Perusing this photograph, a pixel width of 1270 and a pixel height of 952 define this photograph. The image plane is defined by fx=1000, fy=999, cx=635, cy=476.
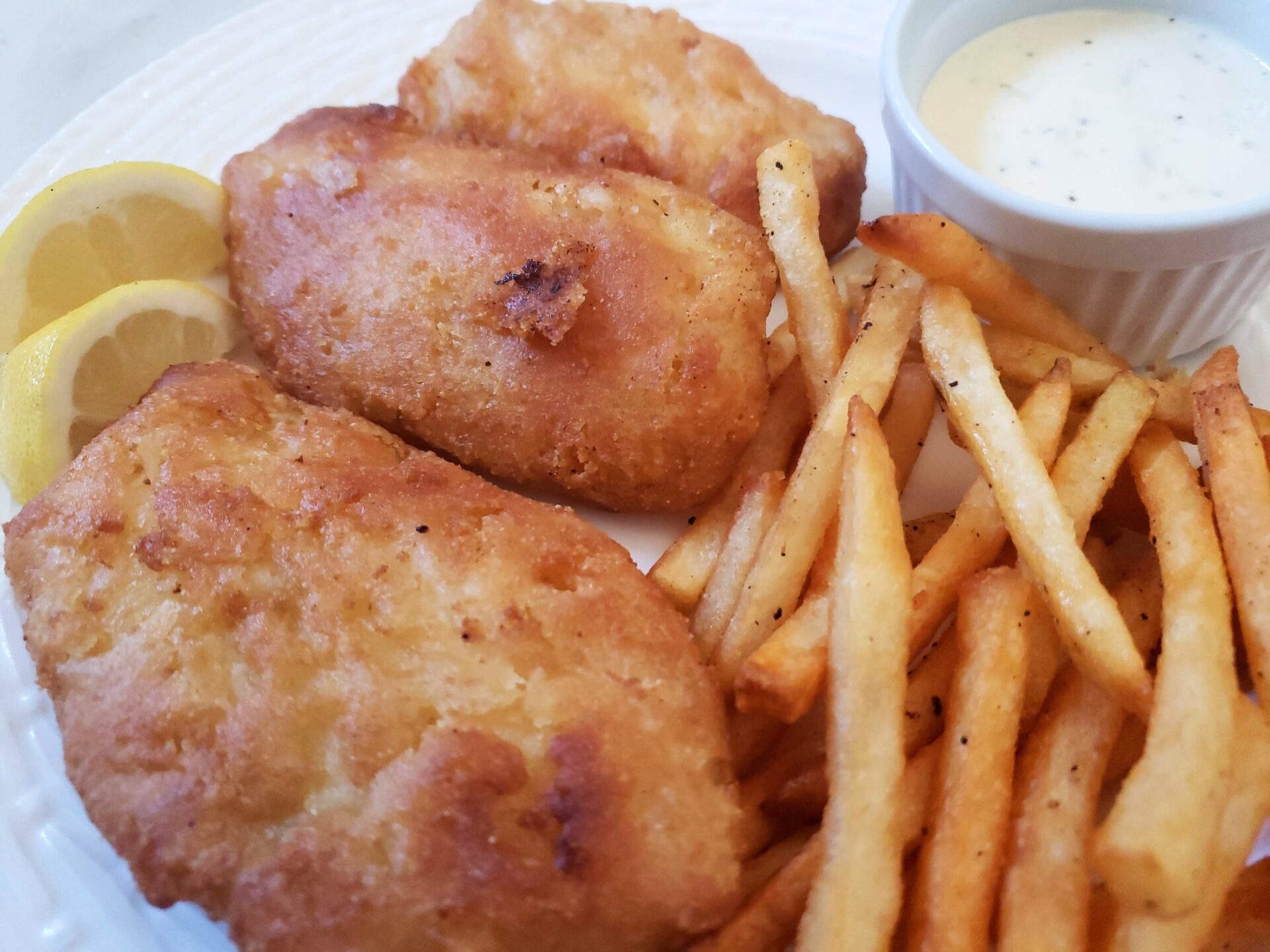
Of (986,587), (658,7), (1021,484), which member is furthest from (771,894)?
(658,7)

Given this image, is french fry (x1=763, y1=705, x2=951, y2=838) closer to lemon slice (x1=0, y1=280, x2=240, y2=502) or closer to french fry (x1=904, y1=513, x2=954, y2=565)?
french fry (x1=904, y1=513, x2=954, y2=565)

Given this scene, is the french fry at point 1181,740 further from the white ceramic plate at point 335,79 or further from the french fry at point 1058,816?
the white ceramic plate at point 335,79

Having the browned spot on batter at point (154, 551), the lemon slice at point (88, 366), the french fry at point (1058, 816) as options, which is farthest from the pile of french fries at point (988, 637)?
the lemon slice at point (88, 366)

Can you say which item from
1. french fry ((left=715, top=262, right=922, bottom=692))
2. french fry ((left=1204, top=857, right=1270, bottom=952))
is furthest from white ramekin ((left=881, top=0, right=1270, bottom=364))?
french fry ((left=1204, top=857, right=1270, bottom=952))

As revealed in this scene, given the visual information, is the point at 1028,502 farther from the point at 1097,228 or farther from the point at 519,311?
the point at 519,311

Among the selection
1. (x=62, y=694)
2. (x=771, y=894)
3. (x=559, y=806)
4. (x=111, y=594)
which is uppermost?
(x=111, y=594)

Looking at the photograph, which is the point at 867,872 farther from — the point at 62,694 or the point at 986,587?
the point at 62,694

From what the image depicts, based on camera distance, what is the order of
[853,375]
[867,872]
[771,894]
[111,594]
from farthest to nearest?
[853,375]
[111,594]
[771,894]
[867,872]
